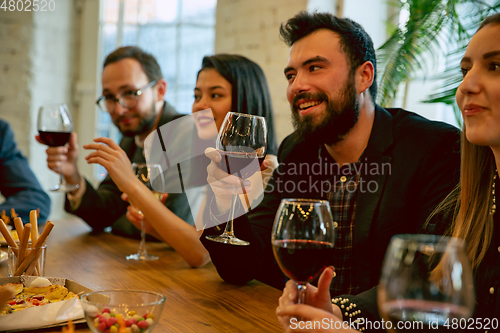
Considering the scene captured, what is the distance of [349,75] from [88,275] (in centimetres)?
109

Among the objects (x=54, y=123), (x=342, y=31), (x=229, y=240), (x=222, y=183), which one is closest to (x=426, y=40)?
(x=342, y=31)

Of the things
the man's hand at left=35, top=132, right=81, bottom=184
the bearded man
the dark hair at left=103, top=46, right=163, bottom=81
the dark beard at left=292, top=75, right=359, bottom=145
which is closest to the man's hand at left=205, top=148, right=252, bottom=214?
the bearded man

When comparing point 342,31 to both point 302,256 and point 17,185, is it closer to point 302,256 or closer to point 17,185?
point 302,256

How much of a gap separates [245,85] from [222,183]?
1.01 metres

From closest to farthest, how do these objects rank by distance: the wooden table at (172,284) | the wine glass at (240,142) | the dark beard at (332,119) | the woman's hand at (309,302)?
the woman's hand at (309,302)
the wooden table at (172,284)
the wine glass at (240,142)
the dark beard at (332,119)

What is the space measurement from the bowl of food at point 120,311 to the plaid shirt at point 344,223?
0.86 m

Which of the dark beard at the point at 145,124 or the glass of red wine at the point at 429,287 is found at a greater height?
the dark beard at the point at 145,124

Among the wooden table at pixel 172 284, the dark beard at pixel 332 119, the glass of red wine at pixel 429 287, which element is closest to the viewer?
the glass of red wine at pixel 429 287

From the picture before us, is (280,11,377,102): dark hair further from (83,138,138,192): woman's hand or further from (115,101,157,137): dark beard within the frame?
→ (115,101,157,137): dark beard

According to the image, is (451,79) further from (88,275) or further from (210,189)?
(88,275)

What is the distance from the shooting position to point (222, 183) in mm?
1155

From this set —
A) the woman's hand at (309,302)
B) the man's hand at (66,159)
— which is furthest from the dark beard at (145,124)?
the woman's hand at (309,302)

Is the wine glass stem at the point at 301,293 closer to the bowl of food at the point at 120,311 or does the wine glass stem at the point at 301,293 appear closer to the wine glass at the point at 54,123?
the bowl of food at the point at 120,311

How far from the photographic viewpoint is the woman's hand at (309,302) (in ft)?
2.13
